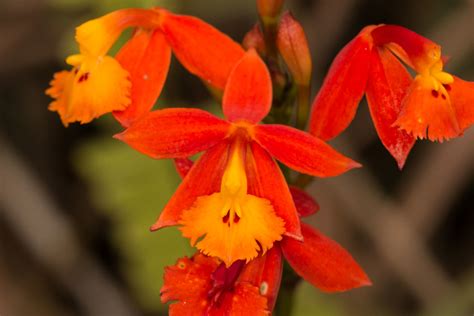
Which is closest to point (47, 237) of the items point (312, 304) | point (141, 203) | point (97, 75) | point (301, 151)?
point (141, 203)

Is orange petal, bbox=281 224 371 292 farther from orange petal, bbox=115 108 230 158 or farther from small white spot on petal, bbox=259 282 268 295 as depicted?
orange petal, bbox=115 108 230 158

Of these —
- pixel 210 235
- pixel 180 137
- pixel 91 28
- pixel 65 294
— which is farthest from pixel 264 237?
pixel 65 294

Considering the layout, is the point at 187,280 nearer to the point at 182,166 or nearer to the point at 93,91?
the point at 182,166

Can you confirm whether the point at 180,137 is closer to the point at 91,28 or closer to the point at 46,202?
the point at 91,28

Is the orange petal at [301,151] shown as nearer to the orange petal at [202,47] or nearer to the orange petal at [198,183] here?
the orange petal at [198,183]

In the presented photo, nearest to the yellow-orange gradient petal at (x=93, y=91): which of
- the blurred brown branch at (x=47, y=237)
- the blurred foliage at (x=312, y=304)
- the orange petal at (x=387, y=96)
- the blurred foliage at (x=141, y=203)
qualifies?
the orange petal at (x=387, y=96)

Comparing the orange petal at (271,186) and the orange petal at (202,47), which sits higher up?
the orange petal at (202,47)

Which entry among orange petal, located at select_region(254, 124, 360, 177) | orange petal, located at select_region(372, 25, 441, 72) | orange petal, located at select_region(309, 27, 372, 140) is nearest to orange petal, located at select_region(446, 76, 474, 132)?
orange petal, located at select_region(372, 25, 441, 72)

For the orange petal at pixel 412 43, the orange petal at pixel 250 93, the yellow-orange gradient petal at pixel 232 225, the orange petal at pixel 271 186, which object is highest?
the orange petal at pixel 412 43
